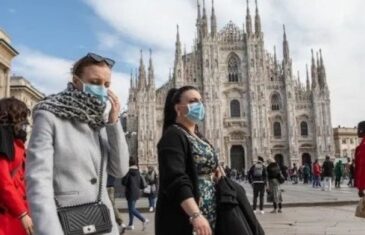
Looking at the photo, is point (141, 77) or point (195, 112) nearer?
point (195, 112)

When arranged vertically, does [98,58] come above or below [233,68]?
below

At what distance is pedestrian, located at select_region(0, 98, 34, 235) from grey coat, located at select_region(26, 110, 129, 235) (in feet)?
2.02

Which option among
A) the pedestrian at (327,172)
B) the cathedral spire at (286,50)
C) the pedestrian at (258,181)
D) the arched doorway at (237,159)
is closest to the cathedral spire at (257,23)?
the cathedral spire at (286,50)

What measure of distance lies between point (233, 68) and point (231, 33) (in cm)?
366

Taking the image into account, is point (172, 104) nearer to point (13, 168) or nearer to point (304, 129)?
point (13, 168)

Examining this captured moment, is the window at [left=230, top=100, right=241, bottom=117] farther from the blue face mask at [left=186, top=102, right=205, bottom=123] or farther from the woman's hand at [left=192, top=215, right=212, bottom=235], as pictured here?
the woman's hand at [left=192, top=215, right=212, bottom=235]

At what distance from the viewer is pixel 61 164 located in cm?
254

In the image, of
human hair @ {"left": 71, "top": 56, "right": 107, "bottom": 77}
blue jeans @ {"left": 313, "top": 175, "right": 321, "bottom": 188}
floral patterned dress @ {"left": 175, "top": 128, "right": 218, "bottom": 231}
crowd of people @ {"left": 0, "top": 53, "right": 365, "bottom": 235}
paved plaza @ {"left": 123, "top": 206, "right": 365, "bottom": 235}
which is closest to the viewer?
crowd of people @ {"left": 0, "top": 53, "right": 365, "bottom": 235}

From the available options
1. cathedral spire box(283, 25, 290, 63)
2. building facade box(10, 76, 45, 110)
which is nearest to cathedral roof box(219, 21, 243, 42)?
cathedral spire box(283, 25, 290, 63)

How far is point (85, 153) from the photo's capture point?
2.61 meters

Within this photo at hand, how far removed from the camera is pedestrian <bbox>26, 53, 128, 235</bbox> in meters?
2.37

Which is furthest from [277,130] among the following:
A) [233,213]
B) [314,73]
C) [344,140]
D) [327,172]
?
[233,213]

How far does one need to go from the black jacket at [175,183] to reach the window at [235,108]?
4507cm

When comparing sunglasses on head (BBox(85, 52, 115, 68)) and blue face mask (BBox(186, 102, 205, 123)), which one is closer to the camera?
sunglasses on head (BBox(85, 52, 115, 68))
